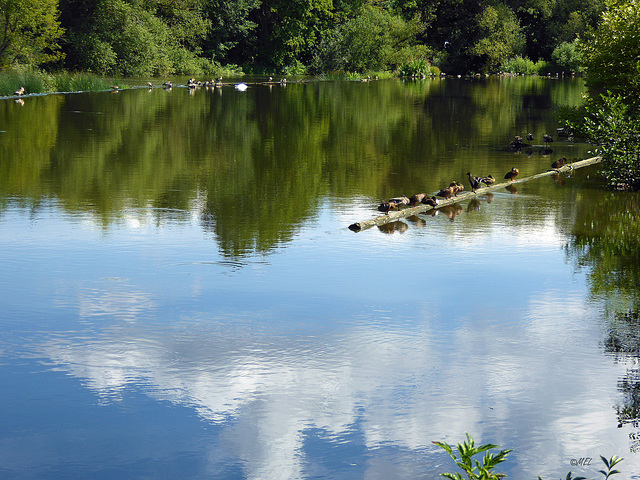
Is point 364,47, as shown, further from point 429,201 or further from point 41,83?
point 429,201

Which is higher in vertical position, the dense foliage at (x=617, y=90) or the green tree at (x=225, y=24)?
the green tree at (x=225, y=24)

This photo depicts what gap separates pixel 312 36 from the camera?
Result: 108 m

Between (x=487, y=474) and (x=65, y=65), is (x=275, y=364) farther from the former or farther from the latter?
(x=65, y=65)

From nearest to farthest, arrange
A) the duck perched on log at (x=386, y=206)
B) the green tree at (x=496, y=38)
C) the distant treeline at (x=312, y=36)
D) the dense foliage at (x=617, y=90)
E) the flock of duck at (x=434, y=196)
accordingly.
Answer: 1. the duck perched on log at (x=386, y=206)
2. the flock of duck at (x=434, y=196)
3. the dense foliage at (x=617, y=90)
4. the distant treeline at (x=312, y=36)
5. the green tree at (x=496, y=38)

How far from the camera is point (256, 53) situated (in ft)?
358

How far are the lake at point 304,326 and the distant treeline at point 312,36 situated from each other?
171 feet

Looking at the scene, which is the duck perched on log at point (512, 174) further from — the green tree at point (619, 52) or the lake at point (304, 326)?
the green tree at point (619, 52)

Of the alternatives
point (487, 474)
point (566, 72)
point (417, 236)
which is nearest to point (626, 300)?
point (417, 236)

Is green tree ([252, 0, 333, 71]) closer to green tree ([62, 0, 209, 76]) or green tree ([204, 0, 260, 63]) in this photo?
green tree ([204, 0, 260, 63])

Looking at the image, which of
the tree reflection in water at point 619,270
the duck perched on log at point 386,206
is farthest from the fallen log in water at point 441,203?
the tree reflection in water at point 619,270

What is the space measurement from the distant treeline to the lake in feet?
171

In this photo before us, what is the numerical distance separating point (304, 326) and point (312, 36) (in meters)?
102

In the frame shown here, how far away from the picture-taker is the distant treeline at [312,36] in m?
78.4

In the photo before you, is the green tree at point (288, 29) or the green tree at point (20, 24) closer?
the green tree at point (20, 24)
